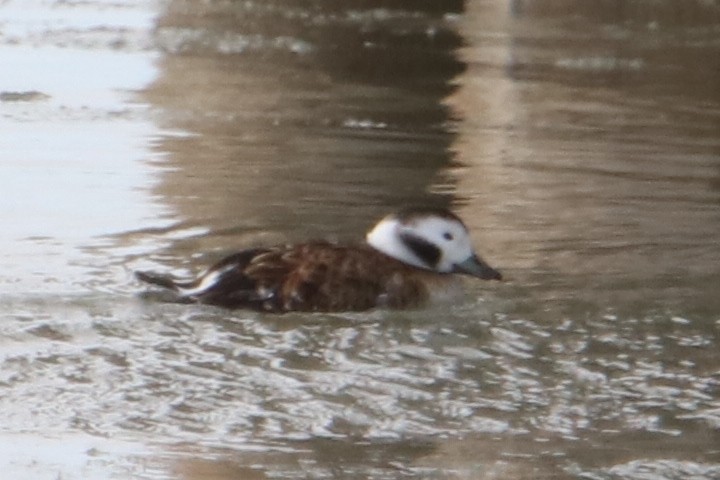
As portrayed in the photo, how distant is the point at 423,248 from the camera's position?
817 centimetres

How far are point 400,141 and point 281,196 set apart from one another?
2.17 meters

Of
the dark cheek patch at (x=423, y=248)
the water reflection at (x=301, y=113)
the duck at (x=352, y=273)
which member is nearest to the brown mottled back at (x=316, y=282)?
the duck at (x=352, y=273)

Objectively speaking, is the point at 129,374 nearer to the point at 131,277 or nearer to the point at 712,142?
the point at 131,277

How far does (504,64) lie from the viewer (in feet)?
54.2

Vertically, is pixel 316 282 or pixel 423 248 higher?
pixel 423 248

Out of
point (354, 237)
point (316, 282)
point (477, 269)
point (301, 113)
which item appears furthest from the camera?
point (301, 113)

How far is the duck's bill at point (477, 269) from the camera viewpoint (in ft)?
26.6

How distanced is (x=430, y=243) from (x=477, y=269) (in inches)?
8.6

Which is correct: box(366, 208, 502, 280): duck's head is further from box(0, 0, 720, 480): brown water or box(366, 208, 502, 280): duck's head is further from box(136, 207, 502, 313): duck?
box(0, 0, 720, 480): brown water

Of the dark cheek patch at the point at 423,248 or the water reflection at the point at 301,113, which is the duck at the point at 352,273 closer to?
the dark cheek patch at the point at 423,248

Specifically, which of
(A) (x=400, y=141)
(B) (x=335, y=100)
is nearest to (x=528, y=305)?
(A) (x=400, y=141)

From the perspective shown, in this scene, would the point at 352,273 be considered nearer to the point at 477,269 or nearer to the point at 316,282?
the point at 316,282

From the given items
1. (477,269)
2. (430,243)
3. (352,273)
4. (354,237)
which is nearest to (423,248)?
(430,243)

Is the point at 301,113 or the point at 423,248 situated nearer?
the point at 423,248
